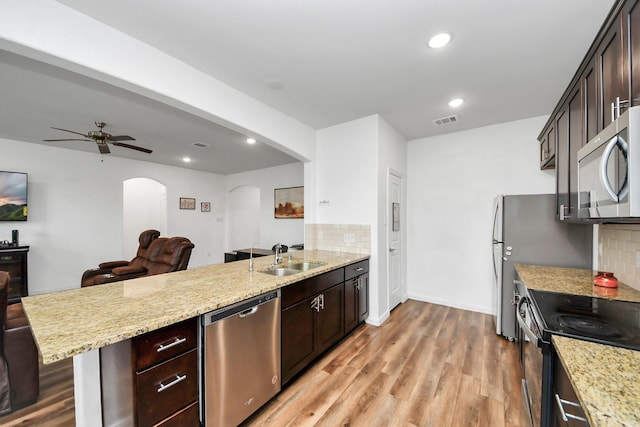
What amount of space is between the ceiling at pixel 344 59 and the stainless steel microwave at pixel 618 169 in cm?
106

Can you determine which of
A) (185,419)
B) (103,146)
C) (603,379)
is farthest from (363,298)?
(103,146)

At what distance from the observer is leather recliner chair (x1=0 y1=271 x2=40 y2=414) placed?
1.76 metres

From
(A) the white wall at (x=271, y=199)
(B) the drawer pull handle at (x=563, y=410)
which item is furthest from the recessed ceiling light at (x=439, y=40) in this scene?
(A) the white wall at (x=271, y=199)

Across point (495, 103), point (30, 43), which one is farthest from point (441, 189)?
point (30, 43)

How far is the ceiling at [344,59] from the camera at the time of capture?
5.42 feet

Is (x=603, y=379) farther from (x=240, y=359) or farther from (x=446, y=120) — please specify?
(x=446, y=120)

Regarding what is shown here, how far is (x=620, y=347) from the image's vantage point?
1045 mm

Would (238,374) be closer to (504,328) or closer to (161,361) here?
(161,361)

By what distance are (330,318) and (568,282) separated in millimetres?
2010

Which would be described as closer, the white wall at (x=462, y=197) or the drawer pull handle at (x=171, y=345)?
the drawer pull handle at (x=171, y=345)

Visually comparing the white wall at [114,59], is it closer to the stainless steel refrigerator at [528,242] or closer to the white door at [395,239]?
the white door at [395,239]

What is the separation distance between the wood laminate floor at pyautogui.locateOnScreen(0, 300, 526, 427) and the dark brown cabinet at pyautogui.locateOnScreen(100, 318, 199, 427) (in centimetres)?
68

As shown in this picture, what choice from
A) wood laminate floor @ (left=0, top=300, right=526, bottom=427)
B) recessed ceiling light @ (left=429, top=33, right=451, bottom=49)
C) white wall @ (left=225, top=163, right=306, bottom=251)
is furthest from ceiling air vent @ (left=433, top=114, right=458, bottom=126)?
white wall @ (left=225, top=163, right=306, bottom=251)

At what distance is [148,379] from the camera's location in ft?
3.97
